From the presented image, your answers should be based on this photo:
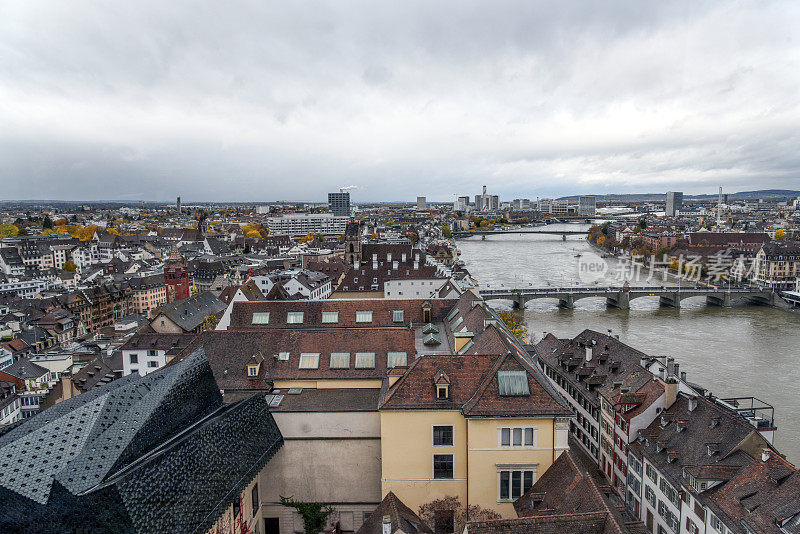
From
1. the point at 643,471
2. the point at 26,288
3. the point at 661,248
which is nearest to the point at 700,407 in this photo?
the point at 643,471

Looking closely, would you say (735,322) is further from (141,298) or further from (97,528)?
(141,298)

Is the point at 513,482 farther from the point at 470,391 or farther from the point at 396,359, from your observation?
the point at 396,359

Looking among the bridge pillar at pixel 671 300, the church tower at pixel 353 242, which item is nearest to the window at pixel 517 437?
the church tower at pixel 353 242

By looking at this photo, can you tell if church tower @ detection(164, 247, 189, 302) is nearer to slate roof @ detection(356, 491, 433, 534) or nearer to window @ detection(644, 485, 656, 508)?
slate roof @ detection(356, 491, 433, 534)

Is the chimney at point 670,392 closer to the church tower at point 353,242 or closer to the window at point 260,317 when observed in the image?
the window at point 260,317

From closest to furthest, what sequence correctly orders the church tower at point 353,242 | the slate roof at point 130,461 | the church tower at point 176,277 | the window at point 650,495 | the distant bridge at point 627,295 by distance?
the slate roof at point 130,461
the window at point 650,495
the church tower at point 176,277
the church tower at point 353,242
the distant bridge at point 627,295

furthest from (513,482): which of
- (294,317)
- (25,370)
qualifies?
(25,370)
